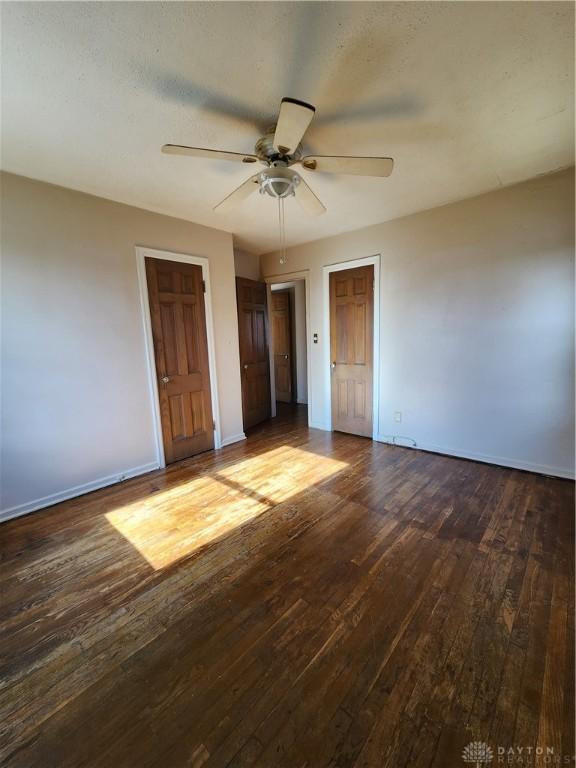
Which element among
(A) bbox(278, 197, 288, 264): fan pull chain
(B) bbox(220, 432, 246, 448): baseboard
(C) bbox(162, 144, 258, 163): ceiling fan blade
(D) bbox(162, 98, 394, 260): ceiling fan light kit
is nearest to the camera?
(D) bbox(162, 98, 394, 260): ceiling fan light kit

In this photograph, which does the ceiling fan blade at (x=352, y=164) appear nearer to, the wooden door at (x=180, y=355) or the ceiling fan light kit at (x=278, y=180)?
A: the ceiling fan light kit at (x=278, y=180)

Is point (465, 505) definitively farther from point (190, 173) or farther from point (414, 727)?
point (190, 173)

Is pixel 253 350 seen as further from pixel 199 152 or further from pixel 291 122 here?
pixel 291 122

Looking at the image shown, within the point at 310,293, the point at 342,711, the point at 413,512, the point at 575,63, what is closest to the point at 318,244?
the point at 310,293

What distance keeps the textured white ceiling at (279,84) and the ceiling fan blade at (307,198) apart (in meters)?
0.29

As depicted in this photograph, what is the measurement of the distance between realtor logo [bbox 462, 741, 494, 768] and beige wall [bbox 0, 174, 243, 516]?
3.05m

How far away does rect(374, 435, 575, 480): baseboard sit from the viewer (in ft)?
9.10

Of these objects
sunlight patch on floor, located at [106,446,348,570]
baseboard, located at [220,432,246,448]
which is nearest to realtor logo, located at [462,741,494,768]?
sunlight patch on floor, located at [106,446,348,570]

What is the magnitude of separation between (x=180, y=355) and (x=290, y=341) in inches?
118

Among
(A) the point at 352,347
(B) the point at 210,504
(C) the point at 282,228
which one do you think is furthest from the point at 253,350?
(B) the point at 210,504

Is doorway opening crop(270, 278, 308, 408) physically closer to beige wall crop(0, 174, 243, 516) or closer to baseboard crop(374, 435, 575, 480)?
baseboard crop(374, 435, 575, 480)

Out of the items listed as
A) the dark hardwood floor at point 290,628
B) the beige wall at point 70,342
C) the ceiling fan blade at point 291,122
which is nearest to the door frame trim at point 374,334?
the dark hardwood floor at point 290,628

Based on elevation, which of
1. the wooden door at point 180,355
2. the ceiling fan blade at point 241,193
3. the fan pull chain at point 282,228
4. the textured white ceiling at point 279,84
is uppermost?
the fan pull chain at point 282,228

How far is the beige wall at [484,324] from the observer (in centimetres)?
265
